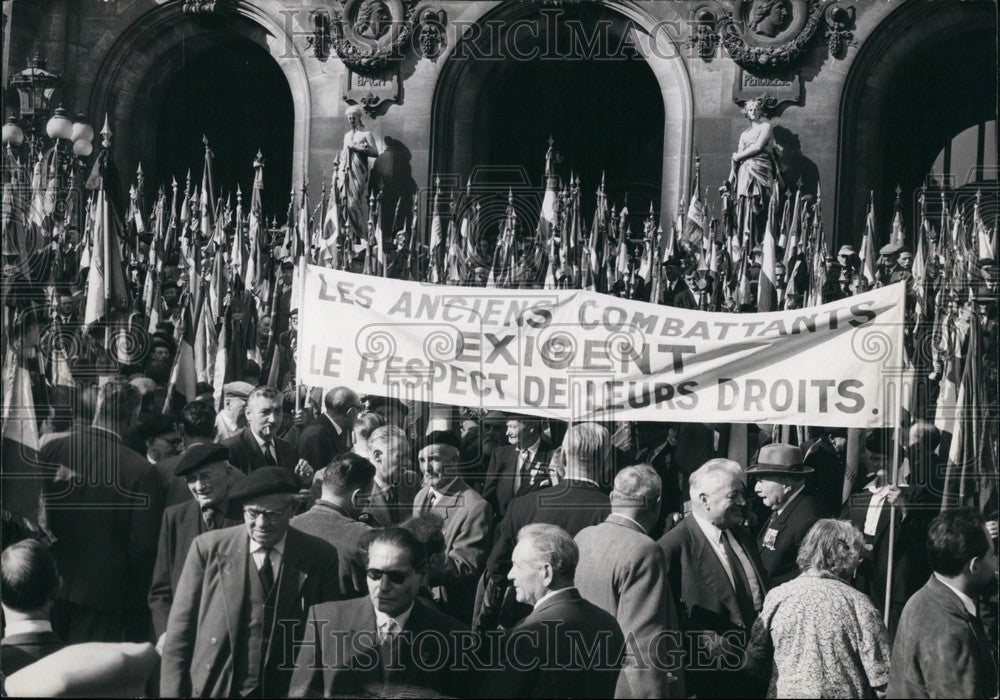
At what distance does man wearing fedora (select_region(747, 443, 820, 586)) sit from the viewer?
7.84 meters

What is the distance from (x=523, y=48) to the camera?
58.6 ft

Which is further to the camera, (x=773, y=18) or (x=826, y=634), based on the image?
(x=773, y=18)

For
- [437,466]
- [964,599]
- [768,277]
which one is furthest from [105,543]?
[768,277]

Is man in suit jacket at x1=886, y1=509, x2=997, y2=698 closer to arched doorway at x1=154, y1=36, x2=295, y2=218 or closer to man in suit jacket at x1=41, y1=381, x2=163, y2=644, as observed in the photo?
man in suit jacket at x1=41, y1=381, x2=163, y2=644

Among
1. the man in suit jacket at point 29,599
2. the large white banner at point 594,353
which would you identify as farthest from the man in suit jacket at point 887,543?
the man in suit jacket at point 29,599

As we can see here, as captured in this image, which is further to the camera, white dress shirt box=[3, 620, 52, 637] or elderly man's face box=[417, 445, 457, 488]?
elderly man's face box=[417, 445, 457, 488]

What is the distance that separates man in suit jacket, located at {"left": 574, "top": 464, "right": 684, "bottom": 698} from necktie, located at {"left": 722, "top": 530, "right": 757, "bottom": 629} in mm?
485

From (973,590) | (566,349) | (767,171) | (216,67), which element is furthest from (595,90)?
(973,590)

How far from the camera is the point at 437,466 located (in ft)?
26.8

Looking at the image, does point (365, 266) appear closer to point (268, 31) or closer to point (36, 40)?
point (268, 31)

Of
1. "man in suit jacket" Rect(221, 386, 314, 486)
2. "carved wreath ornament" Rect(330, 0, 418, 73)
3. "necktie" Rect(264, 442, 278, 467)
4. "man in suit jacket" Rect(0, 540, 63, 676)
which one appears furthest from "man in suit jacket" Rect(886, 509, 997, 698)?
"carved wreath ornament" Rect(330, 0, 418, 73)

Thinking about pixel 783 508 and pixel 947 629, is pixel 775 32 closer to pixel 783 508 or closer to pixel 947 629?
pixel 783 508

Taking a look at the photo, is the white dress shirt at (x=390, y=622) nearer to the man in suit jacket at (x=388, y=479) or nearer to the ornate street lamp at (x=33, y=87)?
the man in suit jacket at (x=388, y=479)

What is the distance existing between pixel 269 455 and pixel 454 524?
5.11 feet
